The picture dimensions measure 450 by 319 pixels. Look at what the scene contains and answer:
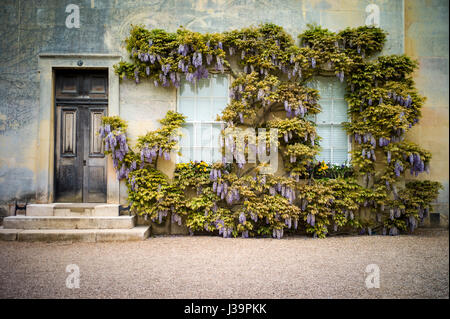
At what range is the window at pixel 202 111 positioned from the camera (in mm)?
5590

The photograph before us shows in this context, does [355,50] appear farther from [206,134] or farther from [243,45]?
[206,134]

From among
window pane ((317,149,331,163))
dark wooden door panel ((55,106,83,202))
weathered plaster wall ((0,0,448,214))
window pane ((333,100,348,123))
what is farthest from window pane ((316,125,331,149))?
dark wooden door panel ((55,106,83,202))

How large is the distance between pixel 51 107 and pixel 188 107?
2.83 meters

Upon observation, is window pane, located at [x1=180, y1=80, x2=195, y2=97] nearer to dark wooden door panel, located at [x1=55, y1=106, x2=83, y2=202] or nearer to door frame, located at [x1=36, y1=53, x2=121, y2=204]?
door frame, located at [x1=36, y1=53, x2=121, y2=204]

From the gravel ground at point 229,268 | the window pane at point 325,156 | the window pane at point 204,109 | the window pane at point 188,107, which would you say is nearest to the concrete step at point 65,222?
the gravel ground at point 229,268

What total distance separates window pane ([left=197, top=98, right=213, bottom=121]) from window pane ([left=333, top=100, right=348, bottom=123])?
2.76 metres

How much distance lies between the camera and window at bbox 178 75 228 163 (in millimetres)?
5590

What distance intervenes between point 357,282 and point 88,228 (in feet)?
14.8

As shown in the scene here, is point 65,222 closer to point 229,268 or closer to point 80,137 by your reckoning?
point 80,137

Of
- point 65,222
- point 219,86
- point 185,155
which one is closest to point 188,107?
point 219,86

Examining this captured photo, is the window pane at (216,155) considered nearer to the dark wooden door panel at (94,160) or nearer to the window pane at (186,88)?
the window pane at (186,88)

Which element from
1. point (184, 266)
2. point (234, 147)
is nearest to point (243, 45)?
point (234, 147)

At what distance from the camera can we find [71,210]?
5098 mm

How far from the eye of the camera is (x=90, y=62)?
546cm
